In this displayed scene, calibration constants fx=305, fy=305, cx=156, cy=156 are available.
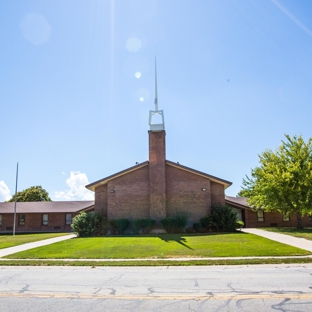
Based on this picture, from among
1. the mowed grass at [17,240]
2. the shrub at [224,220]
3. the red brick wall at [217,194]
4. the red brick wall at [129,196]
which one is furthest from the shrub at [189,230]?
the mowed grass at [17,240]

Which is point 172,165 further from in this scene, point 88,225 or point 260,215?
point 260,215

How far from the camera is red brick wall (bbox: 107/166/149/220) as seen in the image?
25.3 meters

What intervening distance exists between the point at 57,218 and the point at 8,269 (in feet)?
87.6

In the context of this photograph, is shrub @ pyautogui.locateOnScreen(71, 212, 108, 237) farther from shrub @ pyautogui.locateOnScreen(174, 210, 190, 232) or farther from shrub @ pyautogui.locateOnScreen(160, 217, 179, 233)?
shrub @ pyautogui.locateOnScreen(174, 210, 190, 232)

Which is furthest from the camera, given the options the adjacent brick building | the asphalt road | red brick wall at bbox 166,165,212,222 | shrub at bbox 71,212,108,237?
the adjacent brick building

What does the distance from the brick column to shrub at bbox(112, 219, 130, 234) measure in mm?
2152

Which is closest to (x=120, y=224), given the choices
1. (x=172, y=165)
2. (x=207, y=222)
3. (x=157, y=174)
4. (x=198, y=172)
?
(x=157, y=174)

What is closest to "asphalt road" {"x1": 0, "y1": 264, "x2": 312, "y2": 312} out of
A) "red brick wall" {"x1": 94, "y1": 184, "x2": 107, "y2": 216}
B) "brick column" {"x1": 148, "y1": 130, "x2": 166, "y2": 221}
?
"brick column" {"x1": 148, "y1": 130, "x2": 166, "y2": 221}

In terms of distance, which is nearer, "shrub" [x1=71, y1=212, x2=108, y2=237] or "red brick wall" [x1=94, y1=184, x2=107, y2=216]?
"shrub" [x1=71, y1=212, x2=108, y2=237]

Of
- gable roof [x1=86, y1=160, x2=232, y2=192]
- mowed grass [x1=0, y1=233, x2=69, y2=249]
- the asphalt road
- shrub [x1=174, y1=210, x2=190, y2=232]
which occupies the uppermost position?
gable roof [x1=86, y1=160, x2=232, y2=192]

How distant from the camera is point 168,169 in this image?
84.9 feet

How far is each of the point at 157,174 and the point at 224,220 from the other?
648 cm

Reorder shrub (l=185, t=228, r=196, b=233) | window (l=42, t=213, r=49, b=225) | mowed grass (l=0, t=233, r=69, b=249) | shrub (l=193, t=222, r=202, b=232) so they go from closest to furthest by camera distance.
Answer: mowed grass (l=0, t=233, r=69, b=249) < shrub (l=193, t=222, r=202, b=232) < shrub (l=185, t=228, r=196, b=233) < window (l=42, t=213, r=49, b=225)

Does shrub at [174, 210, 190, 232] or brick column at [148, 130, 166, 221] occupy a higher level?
brick column at [148, 130, 166, 221]
